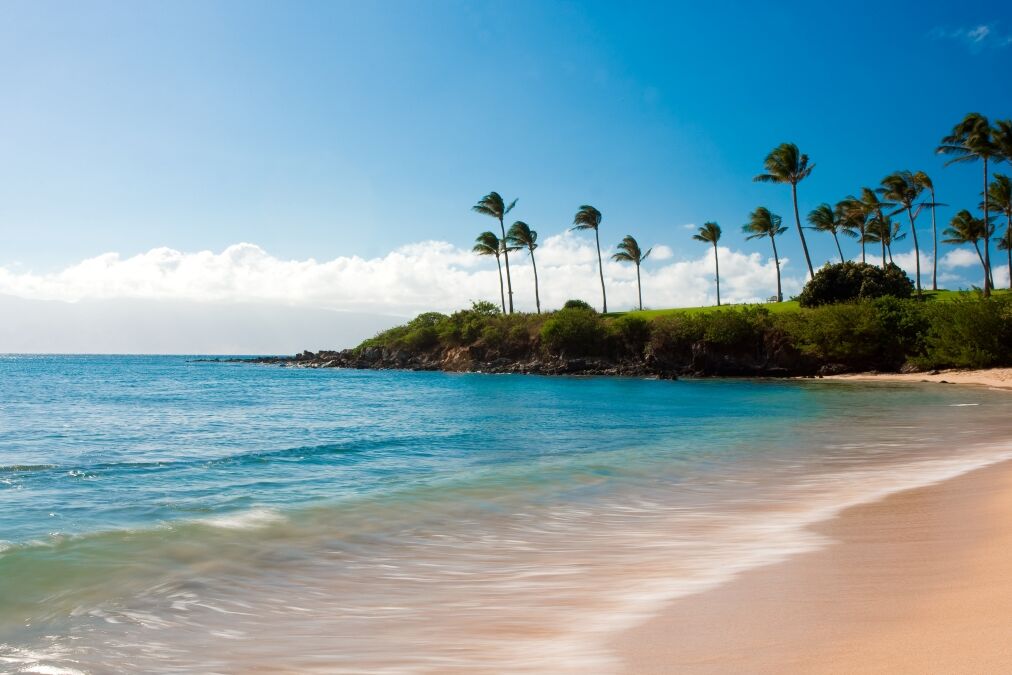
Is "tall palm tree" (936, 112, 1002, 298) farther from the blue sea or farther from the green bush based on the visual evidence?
the blue sea

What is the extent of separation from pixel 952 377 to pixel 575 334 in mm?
34203

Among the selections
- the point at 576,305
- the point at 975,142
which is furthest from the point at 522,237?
the point at 975,142

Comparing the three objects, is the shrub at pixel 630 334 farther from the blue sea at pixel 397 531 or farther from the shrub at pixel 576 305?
the blue sea at pixel 397 531

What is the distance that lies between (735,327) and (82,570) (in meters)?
58.6

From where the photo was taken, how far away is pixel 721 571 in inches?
Answer: 231

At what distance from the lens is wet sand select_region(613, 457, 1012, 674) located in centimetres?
340

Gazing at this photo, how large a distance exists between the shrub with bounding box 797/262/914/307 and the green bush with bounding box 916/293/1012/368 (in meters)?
11.3

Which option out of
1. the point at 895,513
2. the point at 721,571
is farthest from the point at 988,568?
the point at 895,513

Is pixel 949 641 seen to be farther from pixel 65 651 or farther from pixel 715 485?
pixel 715 485

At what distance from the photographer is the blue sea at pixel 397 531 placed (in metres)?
4.58

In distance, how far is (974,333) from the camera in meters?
44.7

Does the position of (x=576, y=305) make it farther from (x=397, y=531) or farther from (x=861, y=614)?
(x=861, y=614)

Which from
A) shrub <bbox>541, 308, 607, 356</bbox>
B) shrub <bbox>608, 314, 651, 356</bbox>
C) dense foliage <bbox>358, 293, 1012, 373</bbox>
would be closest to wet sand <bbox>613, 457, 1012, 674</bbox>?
dense foliage <bbox>358, 293, 1012, 373</bbox>

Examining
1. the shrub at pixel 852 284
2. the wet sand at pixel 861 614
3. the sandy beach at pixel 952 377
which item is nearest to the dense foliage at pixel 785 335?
the sandy beach at pixel 952 377
